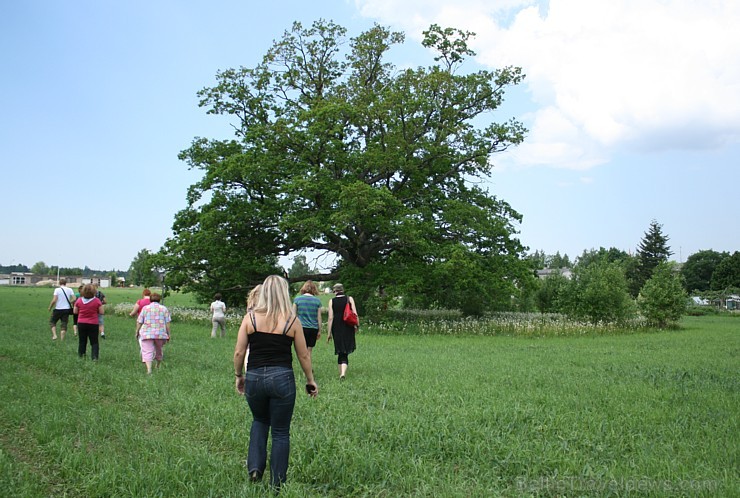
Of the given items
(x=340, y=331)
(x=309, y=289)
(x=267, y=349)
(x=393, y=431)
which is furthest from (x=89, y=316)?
(x=267, y=349)

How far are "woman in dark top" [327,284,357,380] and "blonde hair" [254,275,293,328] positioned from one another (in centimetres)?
519

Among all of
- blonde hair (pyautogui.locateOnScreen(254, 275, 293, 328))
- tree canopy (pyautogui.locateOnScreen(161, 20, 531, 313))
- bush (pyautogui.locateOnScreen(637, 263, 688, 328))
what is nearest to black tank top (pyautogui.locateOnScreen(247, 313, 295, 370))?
blonde hair (pyautogui.locateOnScreen(254, 275, 293, 328))

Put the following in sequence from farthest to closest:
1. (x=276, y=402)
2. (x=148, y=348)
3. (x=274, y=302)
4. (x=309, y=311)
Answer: (x=148, y=348) < (x=309, y=311) < (x=274, y=302) < (x=276, y=402)

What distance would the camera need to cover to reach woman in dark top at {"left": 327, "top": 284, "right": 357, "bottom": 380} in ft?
33.3

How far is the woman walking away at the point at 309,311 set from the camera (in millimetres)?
9812

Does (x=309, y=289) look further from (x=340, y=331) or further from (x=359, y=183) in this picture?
(x=359, y=183)

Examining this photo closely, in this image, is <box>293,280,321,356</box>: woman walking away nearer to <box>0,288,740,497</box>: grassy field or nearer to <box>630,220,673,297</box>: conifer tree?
<box>0,288,740,497</box>: grassy field

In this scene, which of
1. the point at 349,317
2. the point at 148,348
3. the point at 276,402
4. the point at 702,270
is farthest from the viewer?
the point at 702,270

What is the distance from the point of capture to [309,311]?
9859 mm

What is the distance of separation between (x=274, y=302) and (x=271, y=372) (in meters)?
0.61

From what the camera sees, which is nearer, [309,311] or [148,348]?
[309,311]

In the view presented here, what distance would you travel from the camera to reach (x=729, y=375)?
10469mm

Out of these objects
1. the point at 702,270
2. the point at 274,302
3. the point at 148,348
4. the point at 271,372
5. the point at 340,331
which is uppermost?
the point at 702,270

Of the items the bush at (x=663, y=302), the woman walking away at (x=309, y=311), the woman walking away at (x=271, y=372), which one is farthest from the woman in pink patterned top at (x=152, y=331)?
the bush at (x=663, y=302)
